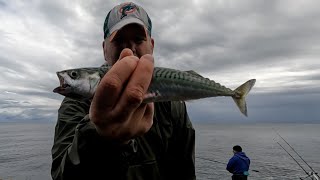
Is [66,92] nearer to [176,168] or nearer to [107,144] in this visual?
[107,144]

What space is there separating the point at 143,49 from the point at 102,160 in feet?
6.89

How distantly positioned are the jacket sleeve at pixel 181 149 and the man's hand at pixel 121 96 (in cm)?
211

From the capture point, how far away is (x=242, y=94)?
5.46 metres

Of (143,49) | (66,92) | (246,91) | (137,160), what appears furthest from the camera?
(246,91)

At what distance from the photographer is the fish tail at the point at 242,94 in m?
5.26

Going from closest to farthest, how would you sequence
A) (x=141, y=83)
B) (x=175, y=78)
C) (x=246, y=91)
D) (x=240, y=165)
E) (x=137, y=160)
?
(x=141, y=83) < (x=137, y=160) < (x=175, y=78) < (x=246, y=91) < (x=240, y=165)

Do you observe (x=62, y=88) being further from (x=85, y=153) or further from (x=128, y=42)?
(x=128, y=42)

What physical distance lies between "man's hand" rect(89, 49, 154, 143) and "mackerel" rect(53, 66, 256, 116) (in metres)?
0.42

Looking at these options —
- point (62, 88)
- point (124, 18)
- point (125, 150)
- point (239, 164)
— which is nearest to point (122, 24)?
point (124, 18)

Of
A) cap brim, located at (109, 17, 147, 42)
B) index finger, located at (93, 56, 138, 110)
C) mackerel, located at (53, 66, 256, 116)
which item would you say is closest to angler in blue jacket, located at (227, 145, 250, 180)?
mackerel, located at (53, 66, 256, 116)

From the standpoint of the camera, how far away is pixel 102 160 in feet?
10.3

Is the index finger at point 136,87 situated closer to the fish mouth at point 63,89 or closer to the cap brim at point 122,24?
the fish mouth at point 63,89

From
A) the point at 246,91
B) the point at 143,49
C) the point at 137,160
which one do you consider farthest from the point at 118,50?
the point at 246,91

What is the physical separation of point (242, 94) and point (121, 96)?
3.48 m
